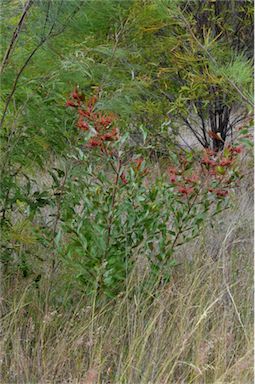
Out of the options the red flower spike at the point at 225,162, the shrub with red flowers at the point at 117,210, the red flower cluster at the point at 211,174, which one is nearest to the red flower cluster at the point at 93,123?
the shrub with red flowers at the point at 117,210

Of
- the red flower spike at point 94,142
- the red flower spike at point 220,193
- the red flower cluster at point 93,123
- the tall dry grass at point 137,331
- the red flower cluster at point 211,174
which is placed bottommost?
the tall dry grass at point 137,331

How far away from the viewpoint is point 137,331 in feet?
8.30

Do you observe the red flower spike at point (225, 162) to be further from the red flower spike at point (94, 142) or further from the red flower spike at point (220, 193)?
the red flower spike at point (94, 142)

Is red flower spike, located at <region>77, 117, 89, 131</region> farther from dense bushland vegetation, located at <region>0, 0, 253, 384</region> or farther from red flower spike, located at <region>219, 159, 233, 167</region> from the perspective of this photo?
red flower spike, located at <region>219, 159, 233, 167</region>

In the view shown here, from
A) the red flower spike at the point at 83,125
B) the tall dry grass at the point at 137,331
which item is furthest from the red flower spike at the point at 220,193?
the red flower spike at the point at 83,125

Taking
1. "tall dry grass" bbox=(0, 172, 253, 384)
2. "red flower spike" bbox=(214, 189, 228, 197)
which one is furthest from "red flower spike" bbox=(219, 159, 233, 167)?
"tall dry grass" bbox=(0, 172, 253, 384)

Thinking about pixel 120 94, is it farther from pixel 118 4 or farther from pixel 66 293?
pixel 66 293

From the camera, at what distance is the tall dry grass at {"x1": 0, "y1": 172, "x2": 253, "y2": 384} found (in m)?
2.36

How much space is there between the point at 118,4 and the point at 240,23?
195 centimetres

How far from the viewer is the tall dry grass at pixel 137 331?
2361 millimetres

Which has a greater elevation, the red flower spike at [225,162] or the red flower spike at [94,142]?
the red flower spike at [94,142]

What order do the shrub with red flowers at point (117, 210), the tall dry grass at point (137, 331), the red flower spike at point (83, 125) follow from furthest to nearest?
1. the shrub with red flowers at point (117, 210)
2. the red flower spike at point (83, 125)
3. the tall dry grass at point (137, 331)

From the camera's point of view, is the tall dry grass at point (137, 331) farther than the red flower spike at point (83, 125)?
No

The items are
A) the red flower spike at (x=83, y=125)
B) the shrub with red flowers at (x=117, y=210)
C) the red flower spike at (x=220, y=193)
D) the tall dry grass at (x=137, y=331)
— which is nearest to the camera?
the tall dry grass at (x=137, y=331)
